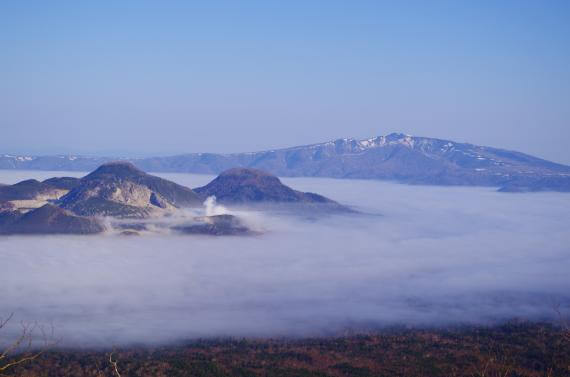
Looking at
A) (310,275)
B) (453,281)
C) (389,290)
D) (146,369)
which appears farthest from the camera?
(310,275)

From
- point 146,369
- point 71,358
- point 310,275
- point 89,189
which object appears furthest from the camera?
point 89,189

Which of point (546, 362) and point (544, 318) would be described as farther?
point (544, 318)

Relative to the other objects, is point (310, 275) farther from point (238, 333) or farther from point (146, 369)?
point (146, 369)

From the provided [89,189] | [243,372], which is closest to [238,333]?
[243,372]

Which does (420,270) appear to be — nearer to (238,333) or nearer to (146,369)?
(238,333)

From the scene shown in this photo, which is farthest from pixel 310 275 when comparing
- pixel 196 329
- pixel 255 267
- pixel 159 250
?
pixel 196 329

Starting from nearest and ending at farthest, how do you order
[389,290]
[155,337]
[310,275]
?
[155,337]
[389,290]
[310,275]

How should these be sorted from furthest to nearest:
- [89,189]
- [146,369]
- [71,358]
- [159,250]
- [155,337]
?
[89,189] → [159,250] → [155,337] → [71,358] → [146,369]

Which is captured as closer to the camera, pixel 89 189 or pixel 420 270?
pixel 420 270

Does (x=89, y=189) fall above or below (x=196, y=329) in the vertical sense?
above
